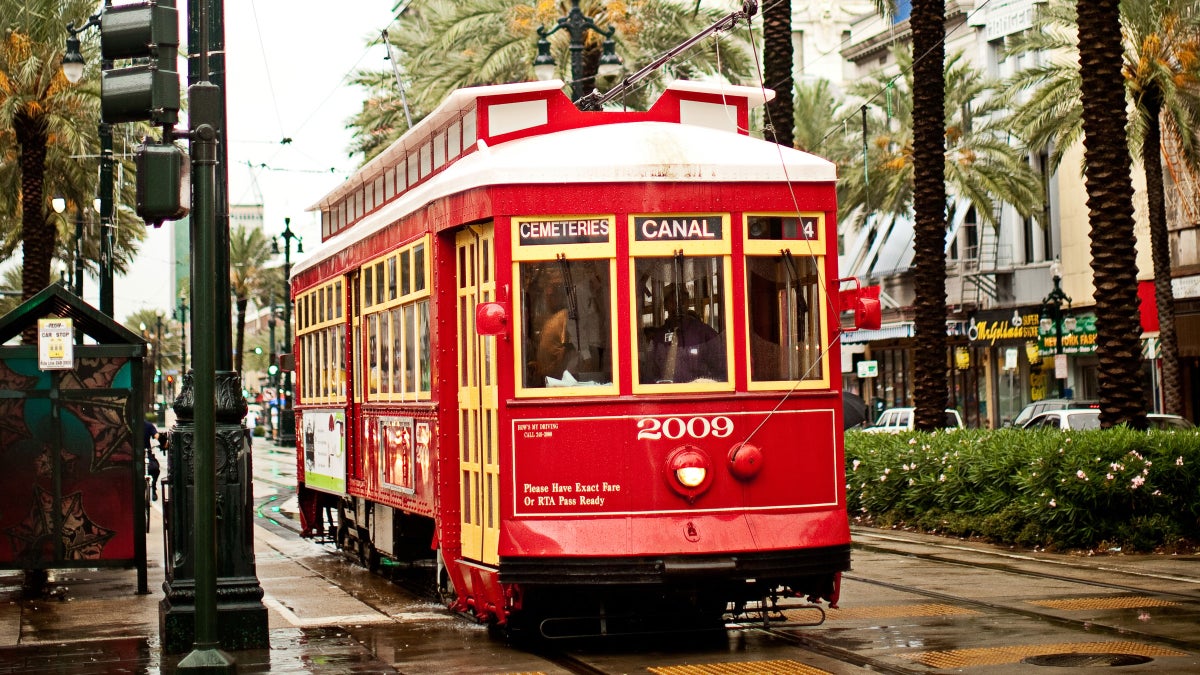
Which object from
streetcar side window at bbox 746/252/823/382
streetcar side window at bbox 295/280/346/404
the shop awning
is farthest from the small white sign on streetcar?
the shop awning

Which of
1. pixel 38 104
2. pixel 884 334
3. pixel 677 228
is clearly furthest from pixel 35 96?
pixel 884 334

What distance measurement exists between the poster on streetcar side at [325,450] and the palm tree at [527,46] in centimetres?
1452

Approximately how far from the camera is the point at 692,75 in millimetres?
37156

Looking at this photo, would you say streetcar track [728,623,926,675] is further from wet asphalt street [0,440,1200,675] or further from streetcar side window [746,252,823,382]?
streetcar side window [746,252,823,382]

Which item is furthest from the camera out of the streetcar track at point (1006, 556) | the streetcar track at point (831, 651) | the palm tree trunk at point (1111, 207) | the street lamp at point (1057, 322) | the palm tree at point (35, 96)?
the street lamp at point (1057, 322)

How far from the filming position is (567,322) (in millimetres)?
10477

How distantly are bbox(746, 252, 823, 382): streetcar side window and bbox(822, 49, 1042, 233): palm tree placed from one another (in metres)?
32.5

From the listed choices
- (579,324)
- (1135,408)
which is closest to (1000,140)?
(1135,408)

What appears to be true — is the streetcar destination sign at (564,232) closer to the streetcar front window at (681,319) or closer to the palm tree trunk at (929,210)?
the streetcar front window at (681,319)

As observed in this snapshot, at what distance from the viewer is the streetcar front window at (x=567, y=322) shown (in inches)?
411

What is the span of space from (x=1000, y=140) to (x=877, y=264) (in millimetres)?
11092

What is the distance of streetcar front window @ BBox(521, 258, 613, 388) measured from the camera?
10438 millimetres

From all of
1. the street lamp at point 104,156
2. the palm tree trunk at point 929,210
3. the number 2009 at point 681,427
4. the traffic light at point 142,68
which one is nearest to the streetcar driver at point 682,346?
the number 2009 at point 681,427

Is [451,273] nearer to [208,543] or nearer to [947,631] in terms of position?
[208,543]
